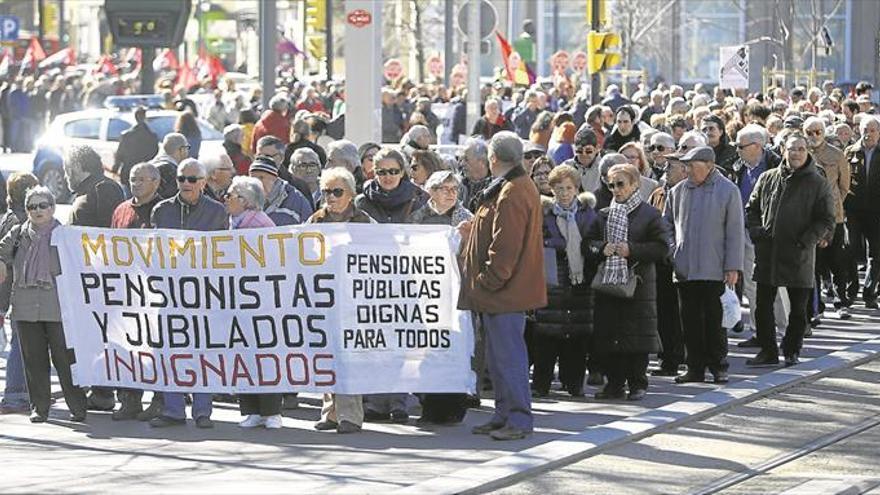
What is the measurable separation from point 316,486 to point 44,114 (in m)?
39.2

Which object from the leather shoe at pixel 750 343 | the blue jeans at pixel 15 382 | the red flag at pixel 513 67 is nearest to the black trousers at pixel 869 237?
the leather shoe at pixel 750 343

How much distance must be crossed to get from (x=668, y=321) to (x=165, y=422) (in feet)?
14.8

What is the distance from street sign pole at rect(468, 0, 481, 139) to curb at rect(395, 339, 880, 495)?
13649 millimetres

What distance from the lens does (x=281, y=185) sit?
15.0 meters

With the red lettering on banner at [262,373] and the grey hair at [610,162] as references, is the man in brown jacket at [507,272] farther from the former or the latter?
the grey hair at [610,162]

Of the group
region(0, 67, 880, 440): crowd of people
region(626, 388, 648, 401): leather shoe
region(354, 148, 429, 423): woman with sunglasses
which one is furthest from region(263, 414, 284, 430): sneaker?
region(626, 388, 648, 401): leather shoe

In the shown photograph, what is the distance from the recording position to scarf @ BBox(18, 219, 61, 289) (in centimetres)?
1380

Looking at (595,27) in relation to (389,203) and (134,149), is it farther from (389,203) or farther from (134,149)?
(389,203)

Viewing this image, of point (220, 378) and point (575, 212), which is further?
point (575, 212)

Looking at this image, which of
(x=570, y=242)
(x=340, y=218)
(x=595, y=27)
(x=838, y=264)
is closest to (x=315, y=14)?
(x=595, y=27)

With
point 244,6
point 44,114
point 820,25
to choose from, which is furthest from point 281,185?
point 244,6

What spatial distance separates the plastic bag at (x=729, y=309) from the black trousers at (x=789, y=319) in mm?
481

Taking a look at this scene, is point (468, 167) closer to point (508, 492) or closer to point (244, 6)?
point (508, 492)

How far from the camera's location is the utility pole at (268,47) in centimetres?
3055
